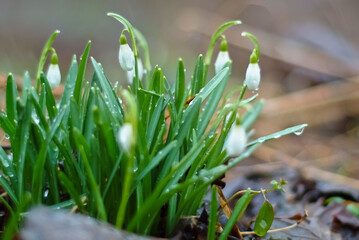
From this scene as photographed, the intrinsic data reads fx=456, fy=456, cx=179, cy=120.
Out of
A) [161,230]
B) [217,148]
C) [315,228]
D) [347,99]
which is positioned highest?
[217,148]

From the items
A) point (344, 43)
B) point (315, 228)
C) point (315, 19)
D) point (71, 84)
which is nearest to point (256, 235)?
point (315, 228)

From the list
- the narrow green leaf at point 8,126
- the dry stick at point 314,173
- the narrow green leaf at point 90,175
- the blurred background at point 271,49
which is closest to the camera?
the narrow green leaf at point 90,175

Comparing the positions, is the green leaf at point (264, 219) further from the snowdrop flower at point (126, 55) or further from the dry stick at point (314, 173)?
the dry stick at point (314, 173)

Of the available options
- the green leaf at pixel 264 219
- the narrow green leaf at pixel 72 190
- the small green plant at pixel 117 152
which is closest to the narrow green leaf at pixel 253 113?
the small green plant at pixel 117 152

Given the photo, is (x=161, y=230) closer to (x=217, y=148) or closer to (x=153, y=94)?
(x=217, y=148)

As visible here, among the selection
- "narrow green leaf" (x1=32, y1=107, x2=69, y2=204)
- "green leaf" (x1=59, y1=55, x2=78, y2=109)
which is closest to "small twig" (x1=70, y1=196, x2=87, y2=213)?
"narrow green leaf" (x1=32, y1=107, x2=69, y2=204)
